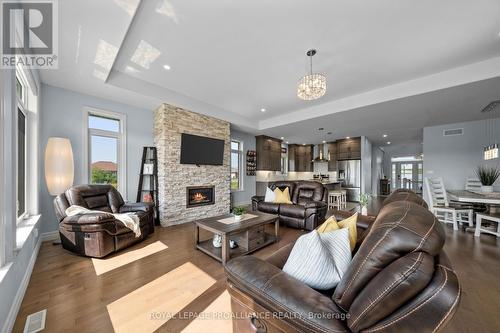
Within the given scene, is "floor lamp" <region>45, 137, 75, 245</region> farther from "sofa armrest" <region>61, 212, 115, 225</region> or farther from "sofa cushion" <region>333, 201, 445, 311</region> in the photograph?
"sofa cushion" <region>333, 201, 445, 311</region>

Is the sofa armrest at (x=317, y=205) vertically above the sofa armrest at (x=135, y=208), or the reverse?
the sofa armrest at (x=135, y=208)

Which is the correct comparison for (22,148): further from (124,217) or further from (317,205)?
(317,205)

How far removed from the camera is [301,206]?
4.02 metres

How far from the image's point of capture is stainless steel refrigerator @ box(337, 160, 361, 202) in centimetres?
761

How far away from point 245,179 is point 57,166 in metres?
4.97

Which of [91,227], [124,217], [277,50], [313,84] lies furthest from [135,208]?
[313,84]

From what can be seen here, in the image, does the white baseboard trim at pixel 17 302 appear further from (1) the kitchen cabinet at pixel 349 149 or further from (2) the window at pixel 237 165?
(1) the kitchen cabinet at pixel 349 149

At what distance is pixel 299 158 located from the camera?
9273mm

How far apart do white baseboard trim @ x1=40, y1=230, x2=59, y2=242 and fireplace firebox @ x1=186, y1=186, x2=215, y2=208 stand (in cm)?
230

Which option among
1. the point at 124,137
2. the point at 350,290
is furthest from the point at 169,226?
the point at 350,290

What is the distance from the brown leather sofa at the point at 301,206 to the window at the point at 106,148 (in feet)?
10.5

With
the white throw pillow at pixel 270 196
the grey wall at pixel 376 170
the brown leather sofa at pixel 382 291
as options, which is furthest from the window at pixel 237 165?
the grey wall at pixel 376 170

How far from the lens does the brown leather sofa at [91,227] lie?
2574 millimetres

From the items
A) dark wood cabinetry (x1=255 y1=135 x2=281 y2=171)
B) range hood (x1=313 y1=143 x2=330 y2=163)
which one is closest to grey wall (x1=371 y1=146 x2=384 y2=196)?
range hood (x1=313 y1=143 x2=330 y2=163)
